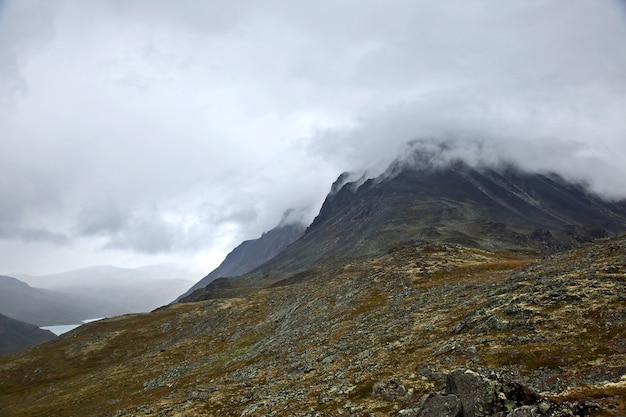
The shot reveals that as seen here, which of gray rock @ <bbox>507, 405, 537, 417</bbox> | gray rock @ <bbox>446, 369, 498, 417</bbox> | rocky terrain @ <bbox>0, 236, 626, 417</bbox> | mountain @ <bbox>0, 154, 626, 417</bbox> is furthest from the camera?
rocky terrain @ <bbox>0, 236, 626, 417</bbox>

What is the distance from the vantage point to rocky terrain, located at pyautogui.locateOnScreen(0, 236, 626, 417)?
25.2 m

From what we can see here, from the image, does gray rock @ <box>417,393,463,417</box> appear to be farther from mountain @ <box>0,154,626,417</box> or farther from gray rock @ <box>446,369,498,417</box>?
gray rock @ <box>446,369,498,417</box>

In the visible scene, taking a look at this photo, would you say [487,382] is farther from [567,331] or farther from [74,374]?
[74,374]

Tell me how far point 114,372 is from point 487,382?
8474 centimetres

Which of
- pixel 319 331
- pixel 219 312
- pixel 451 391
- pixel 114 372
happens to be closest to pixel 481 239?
pixel 219 312

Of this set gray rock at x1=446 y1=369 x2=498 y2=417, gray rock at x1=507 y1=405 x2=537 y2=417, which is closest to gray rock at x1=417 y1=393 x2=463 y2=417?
gray rock at x1=446 y1=369 x2=498 y2=417

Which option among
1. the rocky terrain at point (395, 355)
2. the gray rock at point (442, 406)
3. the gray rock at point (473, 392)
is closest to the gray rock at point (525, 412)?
the rocky terrain at point (395, 355)

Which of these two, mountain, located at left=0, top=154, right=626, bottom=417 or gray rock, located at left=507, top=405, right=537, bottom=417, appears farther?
mountain, located at left=0, top=154, right=626, bottom=417

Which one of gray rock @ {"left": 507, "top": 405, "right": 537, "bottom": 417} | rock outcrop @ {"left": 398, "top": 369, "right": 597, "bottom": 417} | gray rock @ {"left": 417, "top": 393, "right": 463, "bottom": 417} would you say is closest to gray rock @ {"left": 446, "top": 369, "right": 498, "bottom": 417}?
rock outcrop @ {"left": 398, "top": 369, "right": 597, "bottom": 417}

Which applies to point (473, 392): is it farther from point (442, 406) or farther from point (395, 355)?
point (395, 355)

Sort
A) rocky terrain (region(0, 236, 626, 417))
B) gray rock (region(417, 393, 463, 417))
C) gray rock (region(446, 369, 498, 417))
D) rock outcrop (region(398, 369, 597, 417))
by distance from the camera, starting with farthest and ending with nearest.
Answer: rocky terrain (region(0, 236, 626, 417)), gray rock (region(417, 393, 463, 417)), gray rock (region(446, 369, 498, 417)), rock outcrop (region(398, 369, 597, 417))

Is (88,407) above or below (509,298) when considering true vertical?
below

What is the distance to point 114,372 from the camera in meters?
81.6

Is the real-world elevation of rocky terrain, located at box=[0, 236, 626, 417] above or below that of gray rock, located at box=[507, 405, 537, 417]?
below
